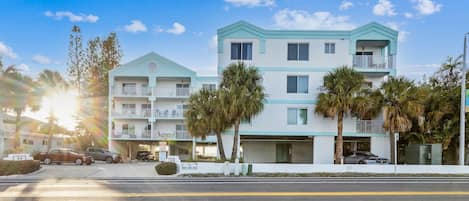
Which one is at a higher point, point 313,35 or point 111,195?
Answer: point 313,35

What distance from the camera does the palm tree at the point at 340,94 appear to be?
25703 millimetres

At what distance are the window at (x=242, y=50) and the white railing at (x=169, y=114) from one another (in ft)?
35.6

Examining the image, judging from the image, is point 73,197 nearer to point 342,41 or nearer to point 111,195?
point 111,195

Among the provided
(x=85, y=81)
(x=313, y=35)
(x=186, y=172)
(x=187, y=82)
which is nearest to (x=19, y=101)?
(x=85, y=81)

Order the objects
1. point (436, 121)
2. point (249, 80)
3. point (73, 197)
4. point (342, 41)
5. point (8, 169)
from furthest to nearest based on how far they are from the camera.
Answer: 1. point (342, 41)
2. point (436, 121)
3. point (249, 80)
4. point (8, 169)
5. point (73, 197)

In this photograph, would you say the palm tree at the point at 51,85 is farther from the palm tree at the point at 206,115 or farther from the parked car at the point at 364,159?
the parked car at the point at 364,159

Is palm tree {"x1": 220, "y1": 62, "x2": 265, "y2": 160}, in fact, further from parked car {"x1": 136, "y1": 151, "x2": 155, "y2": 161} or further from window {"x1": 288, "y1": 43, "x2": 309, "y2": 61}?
parked car {"x1": 136, "y1": 151, "x2": 155, "y2": 161}

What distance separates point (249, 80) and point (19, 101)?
27.8 meters

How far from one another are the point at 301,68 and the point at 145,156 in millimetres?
19681

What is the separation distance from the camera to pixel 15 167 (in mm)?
21203

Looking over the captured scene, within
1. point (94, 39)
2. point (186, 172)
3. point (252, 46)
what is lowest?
point (186, 172)

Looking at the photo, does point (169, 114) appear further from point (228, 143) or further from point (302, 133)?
point (302, 133)

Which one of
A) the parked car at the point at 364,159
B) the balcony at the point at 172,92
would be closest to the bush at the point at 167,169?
the parked car at the point at 364,159

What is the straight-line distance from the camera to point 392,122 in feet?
85.6
